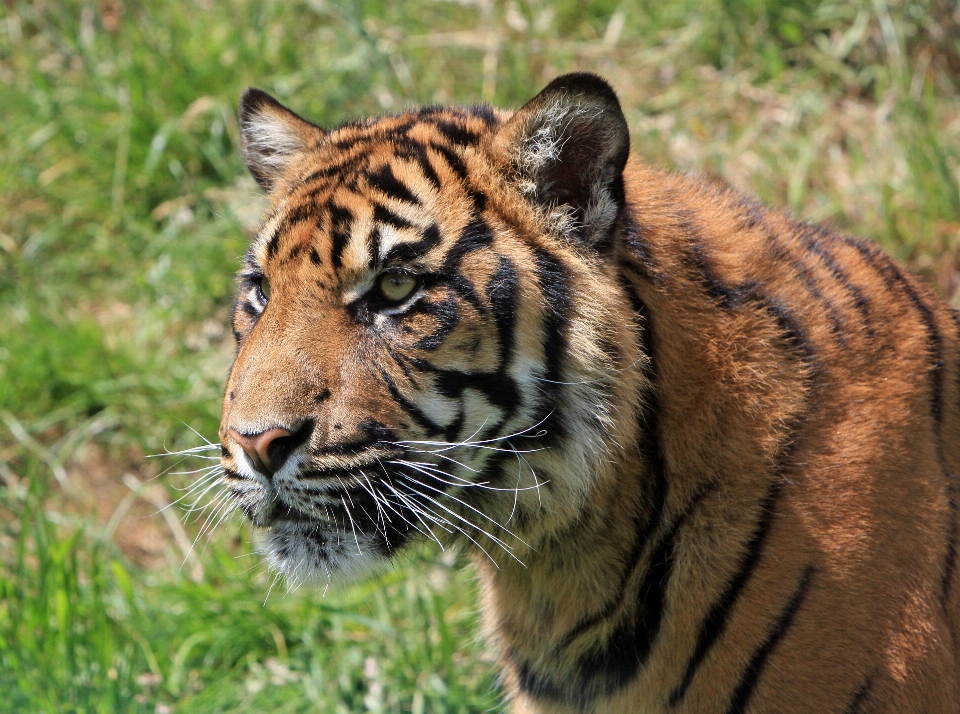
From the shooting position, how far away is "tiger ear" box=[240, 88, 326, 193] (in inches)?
100

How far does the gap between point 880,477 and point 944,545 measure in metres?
0.20

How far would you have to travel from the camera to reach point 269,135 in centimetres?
259

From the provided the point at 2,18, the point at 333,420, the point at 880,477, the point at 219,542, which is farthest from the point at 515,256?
the point at 2,18

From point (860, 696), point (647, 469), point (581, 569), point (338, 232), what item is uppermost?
point (338, 232)

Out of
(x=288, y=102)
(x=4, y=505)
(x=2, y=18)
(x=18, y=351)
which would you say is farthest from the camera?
(x=2, y=18)

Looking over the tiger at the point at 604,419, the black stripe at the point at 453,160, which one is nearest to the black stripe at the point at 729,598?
the tiger at the point at 604,419

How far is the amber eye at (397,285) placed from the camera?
205cm

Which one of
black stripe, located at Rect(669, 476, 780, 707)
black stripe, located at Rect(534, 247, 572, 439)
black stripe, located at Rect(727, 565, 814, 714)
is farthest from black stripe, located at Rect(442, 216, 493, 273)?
black stripe, located at Rect(727, 565, 814, 714)

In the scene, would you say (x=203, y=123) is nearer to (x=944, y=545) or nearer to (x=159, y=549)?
(x=159, y=549)

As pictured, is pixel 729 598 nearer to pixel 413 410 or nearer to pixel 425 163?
pixel 413 410

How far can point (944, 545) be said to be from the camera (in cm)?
216

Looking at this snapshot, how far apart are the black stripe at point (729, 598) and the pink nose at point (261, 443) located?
0.93 m

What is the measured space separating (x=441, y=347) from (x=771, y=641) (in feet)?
2.88

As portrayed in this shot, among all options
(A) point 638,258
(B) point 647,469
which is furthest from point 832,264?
(B) point 647,469
